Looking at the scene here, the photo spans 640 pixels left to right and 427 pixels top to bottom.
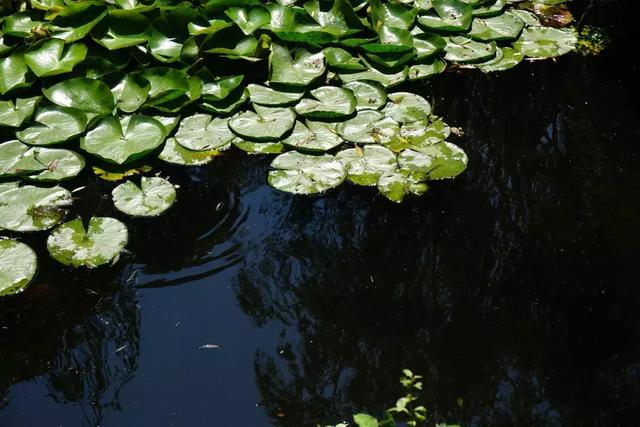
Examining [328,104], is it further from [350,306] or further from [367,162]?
[350,306]

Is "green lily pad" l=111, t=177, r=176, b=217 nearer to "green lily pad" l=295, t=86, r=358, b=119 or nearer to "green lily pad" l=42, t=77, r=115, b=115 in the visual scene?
"green lily pad" l=42, t=77, r=115, b=115

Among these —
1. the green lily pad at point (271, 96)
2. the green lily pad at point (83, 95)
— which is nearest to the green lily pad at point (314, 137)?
the green lily pad at point (271, 96)

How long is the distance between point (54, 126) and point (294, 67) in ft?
3.86

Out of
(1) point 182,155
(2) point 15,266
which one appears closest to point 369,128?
(1) point 182,155

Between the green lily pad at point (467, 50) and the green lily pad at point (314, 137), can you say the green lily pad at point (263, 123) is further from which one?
the green lily pad at point (467, 50)

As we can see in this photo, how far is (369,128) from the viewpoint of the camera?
3381 mm

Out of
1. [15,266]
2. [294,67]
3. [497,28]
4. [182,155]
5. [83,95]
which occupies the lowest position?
[15,266]

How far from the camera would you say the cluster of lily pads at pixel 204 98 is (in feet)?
9.79

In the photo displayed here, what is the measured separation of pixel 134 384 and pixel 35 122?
1411 millimetres

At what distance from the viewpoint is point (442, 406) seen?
7.50ft

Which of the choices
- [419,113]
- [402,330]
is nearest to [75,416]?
[402,330]

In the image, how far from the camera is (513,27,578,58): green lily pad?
4.11 m

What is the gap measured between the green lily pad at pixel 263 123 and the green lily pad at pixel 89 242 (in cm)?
75

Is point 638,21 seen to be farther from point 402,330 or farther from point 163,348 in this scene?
point 163,348
